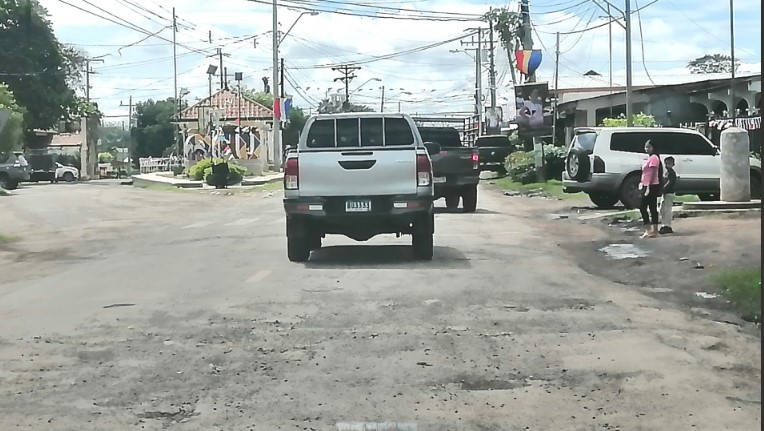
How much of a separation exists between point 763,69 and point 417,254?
1108 cm

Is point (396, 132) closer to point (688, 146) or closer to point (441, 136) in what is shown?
point (441, 136)

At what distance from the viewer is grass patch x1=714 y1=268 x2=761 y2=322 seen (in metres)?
10.5

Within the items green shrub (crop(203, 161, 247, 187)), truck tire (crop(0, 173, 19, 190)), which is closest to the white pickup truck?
green shrub (crop(203, 161, 247, 187))

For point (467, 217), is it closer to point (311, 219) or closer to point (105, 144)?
point (311, 219)

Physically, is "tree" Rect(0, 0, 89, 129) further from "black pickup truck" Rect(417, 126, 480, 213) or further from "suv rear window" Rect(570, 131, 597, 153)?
"suv rear window" Rect(570, 131, 597, 153)

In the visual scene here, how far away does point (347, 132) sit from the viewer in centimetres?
1529

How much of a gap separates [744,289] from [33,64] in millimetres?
59856

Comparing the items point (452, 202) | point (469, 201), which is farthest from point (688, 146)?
point (452, 202)

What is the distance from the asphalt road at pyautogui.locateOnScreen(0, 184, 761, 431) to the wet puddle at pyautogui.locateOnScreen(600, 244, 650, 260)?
2.78 feet

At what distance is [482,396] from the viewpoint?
707 centimetres

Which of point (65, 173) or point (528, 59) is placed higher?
point (528, 59)

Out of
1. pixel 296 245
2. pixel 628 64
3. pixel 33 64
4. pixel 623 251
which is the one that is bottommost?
pixel 623 251

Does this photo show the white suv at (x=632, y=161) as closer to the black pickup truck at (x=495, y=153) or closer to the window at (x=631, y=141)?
the window at (x=631, y=141)

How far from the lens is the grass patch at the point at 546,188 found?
103ft
